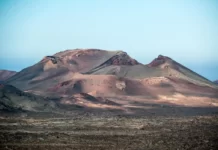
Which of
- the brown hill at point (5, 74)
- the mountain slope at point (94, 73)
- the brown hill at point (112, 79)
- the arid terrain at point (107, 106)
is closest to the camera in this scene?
the arid terrain at point (107, 106)

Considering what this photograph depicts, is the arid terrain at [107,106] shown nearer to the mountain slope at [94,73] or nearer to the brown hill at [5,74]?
the mountain slope at [94,73]

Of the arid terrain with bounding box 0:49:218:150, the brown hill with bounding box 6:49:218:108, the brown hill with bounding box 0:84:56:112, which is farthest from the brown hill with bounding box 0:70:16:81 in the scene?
the brown hill with bounding box 0:84:56:112

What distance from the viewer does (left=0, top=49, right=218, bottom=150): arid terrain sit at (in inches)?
848

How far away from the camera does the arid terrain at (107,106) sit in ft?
70.6

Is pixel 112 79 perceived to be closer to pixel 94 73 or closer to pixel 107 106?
pixel 94 73

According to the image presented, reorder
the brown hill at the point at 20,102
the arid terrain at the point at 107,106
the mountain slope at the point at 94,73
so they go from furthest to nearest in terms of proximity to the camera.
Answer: the mountain slope at the point at 94,73 < the brown hill at the point at 20,102 < the arid terrain at the point at 107,106

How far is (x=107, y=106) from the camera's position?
4431 cm

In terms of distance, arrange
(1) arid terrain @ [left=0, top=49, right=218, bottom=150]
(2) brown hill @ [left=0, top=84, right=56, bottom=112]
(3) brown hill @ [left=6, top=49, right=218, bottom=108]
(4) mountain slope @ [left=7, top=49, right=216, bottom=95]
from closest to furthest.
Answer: (1) arid terrain @ [left=0, top=49, right=218, bottom=150] → (2) brown hill @ [left=0, top=84, right=56, bottom=112] → (3) brown hill @ [left=6, top=49, right=218, bottom=108] → (4) mountain slope @ [left=7, top=49, right=216, bottom=95]

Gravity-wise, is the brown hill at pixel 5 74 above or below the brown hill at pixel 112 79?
above

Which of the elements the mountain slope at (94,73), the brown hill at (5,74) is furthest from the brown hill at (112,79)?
the brown hill at (5,74)

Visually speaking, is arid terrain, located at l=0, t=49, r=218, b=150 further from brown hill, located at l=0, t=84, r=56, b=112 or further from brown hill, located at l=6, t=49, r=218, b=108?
brown hill, located at l=6, t=49, r=218, b=108

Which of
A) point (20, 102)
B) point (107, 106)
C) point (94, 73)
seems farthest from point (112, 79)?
point (20, 102)

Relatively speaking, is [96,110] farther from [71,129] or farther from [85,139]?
[85,139]

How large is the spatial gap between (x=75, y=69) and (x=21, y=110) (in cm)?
3391
